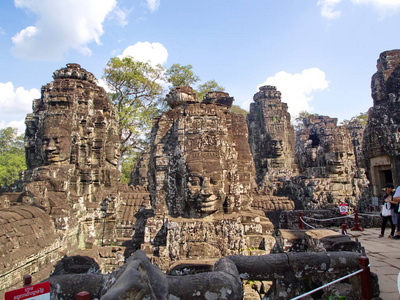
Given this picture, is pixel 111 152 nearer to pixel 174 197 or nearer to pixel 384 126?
pixel 174 197

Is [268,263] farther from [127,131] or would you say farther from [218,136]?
[127,131]

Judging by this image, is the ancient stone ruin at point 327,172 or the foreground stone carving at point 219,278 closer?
the foreground stone carving at point 219,278

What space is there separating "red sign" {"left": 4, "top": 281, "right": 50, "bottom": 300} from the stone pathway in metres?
3.29

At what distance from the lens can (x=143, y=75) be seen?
1981cm

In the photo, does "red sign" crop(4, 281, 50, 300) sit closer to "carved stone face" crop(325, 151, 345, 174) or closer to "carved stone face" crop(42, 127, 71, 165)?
"carved stone face" crop(42, 127, 71, 165)

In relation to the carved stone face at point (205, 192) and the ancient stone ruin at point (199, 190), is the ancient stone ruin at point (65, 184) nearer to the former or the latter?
the ancient stone ruin at point (199, 190)

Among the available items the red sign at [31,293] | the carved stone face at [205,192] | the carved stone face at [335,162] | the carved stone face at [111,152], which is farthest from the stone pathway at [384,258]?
the carved stone face at [111,152]

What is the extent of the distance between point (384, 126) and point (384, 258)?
669cm

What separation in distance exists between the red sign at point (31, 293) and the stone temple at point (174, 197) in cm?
36

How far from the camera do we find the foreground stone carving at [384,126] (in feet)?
30.2

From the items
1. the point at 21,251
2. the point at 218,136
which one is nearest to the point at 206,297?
the point at 218,136

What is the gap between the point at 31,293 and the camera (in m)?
1.79

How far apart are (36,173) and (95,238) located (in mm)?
2527

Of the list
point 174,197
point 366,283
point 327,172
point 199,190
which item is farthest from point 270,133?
point 366,283
